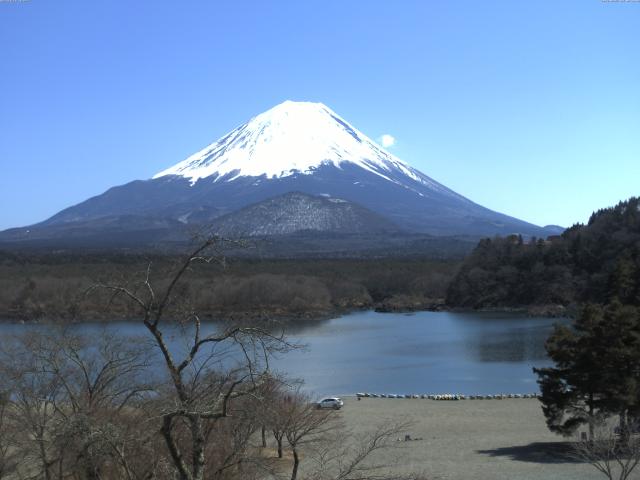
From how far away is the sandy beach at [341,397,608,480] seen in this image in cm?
1124

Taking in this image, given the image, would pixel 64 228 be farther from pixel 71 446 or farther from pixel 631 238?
pixel 71 446

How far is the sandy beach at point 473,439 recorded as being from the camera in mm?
11242

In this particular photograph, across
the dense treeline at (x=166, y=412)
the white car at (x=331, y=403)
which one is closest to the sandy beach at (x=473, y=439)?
the white car at (x=331, y=403)

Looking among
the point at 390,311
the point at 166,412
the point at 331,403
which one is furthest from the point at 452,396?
the point at 390,311

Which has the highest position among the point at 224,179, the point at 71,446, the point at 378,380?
the point at 224,179

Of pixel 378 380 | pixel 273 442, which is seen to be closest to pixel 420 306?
pixel 378 380

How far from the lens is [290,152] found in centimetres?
15312

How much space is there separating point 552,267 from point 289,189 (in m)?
95.2

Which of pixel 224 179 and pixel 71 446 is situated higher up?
pixel 224 179

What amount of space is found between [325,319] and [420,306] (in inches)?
449

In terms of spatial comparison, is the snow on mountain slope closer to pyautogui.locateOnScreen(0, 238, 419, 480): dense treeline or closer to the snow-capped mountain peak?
the snow-capped mountain peak

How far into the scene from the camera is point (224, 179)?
486ft

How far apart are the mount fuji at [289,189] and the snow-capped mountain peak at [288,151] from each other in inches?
7.7

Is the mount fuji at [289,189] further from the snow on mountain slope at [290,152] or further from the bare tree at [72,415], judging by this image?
the bare tree at [72,415]
